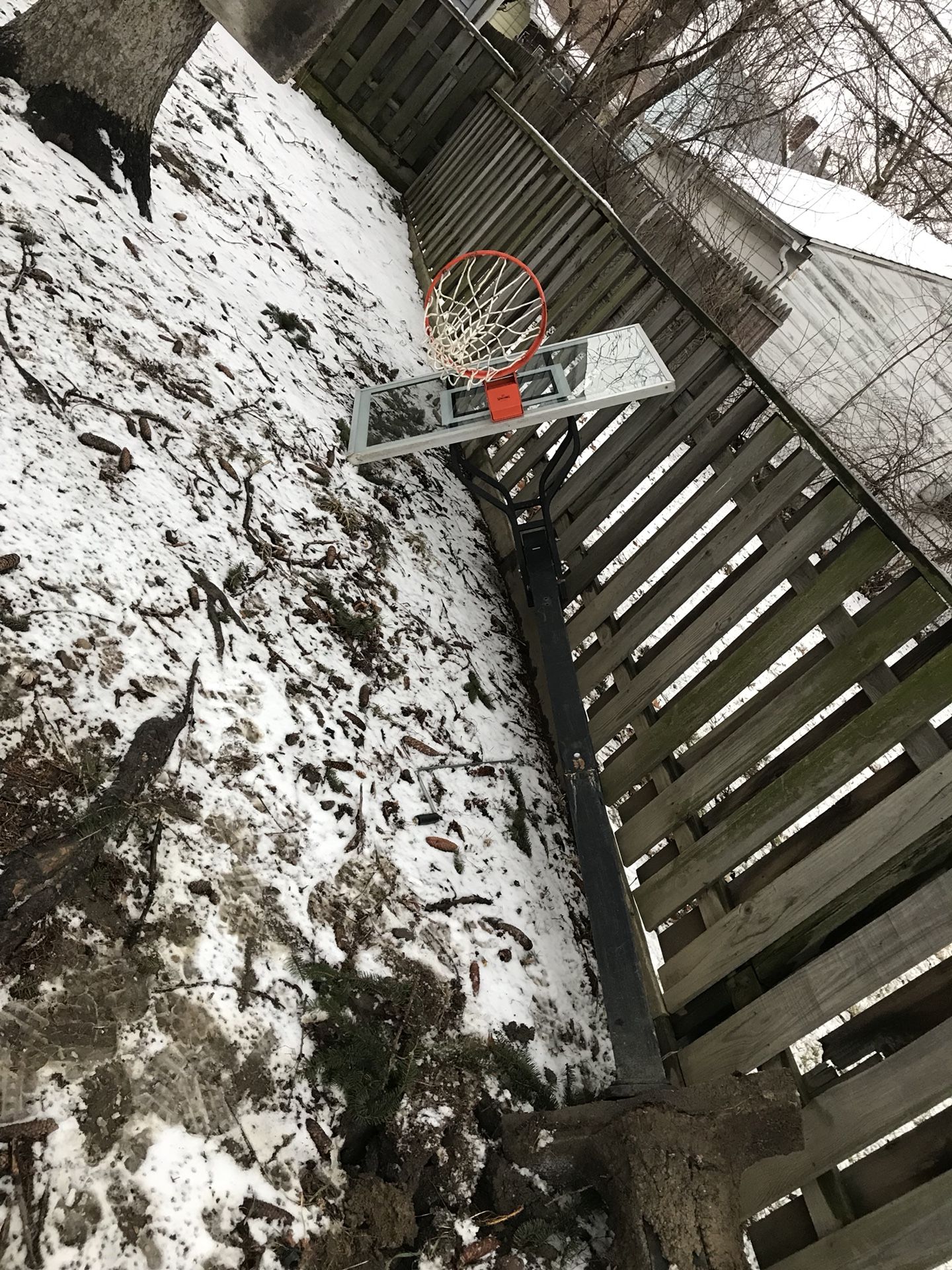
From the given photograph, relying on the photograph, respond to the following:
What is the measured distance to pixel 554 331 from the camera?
3.71 meters

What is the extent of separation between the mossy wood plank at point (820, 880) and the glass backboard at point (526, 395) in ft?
5.56

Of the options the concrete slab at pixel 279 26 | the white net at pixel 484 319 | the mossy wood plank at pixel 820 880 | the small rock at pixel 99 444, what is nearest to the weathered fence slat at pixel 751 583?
the mossy wood plank at pixel 820 880

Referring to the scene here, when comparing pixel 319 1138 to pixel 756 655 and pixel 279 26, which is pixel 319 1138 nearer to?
pixel 756 655

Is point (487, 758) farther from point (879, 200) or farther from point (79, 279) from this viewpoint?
point (879, 200)

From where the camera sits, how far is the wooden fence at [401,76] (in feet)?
17.7

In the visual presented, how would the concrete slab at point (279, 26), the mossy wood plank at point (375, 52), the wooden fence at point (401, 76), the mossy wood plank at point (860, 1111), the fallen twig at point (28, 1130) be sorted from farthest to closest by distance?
the wooden fence at point (401, 76)
the mossy wood plank at point (375, 52)
the concrete slab at point (279, 26)
the mossy wood plank at point (860, 1111)
the fallen twig at point (28, 1130)

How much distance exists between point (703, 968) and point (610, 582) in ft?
4.91

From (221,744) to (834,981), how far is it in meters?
1.72

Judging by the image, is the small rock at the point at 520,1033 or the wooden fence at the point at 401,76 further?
the wooden fence at the point at 401,76

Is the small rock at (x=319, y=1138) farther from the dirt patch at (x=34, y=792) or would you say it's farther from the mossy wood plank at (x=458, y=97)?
the mossy wood plank at (x=458, y=97)

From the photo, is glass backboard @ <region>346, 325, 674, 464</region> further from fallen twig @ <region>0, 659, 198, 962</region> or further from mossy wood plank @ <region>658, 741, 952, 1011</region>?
mossy wood plank @ <region>658, 741, 952, 1011</region>

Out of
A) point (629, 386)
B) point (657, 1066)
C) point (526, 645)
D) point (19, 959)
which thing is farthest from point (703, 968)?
point (629, 386)

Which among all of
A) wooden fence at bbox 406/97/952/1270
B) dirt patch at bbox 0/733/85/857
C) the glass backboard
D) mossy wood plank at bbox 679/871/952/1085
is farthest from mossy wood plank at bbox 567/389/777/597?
dirt patch at bbox 0/733/85/857

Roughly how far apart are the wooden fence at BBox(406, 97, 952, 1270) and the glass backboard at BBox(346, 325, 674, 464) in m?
0.26
